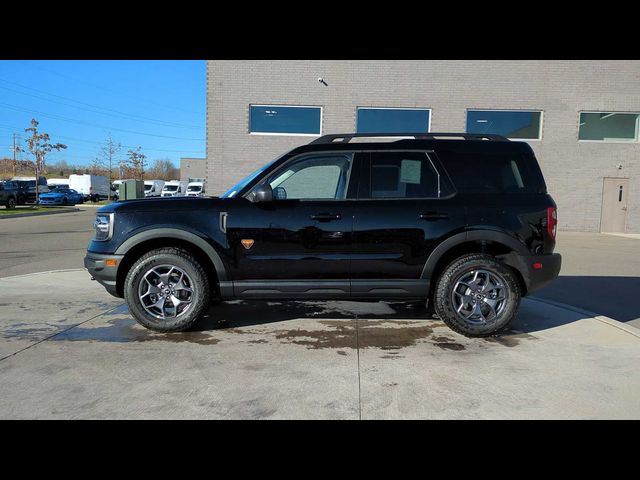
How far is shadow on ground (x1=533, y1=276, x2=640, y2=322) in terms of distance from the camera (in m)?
6.12

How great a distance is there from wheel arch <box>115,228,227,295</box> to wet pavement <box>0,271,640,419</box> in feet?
2.00

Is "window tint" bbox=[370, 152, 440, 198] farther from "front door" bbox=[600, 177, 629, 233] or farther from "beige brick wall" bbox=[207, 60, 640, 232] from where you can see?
"front door" bbox=[600, 177, 629, 233]

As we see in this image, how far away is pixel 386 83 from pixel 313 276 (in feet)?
48.9

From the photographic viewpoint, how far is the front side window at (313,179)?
4793 millimetres

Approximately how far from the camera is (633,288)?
7562 mm

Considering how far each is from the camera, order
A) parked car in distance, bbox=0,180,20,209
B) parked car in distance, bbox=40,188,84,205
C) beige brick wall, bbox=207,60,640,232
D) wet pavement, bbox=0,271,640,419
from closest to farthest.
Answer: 1. wet pavement, bbox=0,271,640,419
2. beige brick wall, bbox=207,60,640,232
3. parked car in distance, bbox=0,180,20,209
4. parked car in distance, bbox=40,188,84,205

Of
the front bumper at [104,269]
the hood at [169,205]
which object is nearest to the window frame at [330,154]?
the hood at [169,205]

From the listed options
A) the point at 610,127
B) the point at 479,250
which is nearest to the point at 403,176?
the point at 479,250

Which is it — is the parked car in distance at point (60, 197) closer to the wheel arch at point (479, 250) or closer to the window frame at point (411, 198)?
the window frame at point (411, 198)

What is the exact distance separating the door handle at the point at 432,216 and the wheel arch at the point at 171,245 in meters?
2.14

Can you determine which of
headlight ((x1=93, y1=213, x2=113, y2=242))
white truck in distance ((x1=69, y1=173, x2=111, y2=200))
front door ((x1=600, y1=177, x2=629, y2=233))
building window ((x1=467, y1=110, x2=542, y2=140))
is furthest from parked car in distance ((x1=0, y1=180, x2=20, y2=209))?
front door ((x1=600, y1=177, x2=629, y2=233))

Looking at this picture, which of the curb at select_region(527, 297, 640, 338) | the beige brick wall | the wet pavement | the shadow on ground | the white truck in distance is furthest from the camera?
the white truck in distance

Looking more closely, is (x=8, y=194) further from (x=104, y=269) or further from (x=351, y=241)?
(x=351, y=241)

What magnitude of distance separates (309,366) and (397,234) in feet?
5.41
